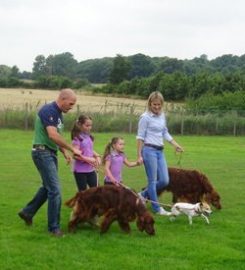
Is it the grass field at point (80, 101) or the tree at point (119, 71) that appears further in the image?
the tree at point (119, 71)

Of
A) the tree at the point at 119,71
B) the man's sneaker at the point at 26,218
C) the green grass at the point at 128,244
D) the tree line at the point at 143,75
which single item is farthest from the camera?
the tree at the point at 119,71

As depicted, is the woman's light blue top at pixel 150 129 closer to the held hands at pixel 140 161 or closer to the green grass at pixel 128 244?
the held hands at pixel 140 161

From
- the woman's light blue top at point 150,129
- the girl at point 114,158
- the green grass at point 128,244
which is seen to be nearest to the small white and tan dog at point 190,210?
the green grass at point 128,244

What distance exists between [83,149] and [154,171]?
4.97 ft

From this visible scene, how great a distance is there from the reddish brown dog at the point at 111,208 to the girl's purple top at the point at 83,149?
3.42 feet

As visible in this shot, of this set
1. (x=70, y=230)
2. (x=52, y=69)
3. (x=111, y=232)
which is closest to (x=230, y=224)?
(x=111, y=232)

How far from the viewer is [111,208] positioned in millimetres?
8680

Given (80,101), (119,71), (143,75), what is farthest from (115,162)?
(143,75)

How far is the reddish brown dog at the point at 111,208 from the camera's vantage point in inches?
341

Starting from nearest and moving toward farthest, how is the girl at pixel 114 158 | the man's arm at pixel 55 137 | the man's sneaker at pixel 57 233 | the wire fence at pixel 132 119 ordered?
the man's arm at pixel 55 137 < the man's sneaker at pixel 57 233 < the girl at pixel 114 158 < the wire fence at pixel 132 119

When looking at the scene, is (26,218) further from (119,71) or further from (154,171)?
(119,71)

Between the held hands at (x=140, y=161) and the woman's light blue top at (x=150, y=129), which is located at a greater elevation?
the woman's light blue top at (x=150, y=129)

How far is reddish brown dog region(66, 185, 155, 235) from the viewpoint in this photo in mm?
8672

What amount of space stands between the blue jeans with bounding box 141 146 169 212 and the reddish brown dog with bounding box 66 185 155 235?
164cm
